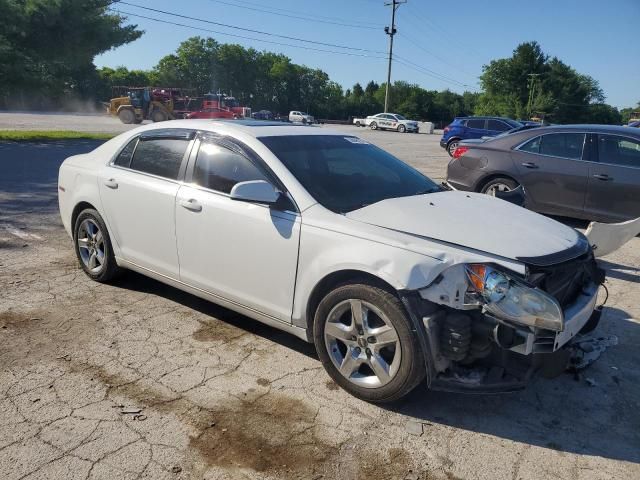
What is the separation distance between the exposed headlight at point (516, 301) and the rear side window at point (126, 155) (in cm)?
316

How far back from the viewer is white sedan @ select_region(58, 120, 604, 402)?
2756mm

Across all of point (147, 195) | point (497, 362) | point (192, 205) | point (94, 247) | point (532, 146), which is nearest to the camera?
point (497, 362)

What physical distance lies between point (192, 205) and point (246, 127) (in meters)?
0.74

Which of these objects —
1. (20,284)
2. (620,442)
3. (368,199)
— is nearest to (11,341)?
(20,284)

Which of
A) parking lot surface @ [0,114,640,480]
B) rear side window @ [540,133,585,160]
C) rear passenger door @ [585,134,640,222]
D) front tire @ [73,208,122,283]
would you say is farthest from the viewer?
rear side window @ [540,133,585,160]

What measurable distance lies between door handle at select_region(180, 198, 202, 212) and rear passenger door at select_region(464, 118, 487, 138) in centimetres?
1945

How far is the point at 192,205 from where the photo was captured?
3.81 meters

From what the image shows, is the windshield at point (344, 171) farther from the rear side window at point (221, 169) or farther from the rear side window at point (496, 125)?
the rear side window at point (496, 125)

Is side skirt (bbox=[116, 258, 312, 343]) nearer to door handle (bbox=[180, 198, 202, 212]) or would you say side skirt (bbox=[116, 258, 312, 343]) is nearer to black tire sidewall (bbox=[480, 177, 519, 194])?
door handle (bbox=[180, 198, 202, 212])

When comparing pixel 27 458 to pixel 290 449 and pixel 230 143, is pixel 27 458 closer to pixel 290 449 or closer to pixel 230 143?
pixel 290 449

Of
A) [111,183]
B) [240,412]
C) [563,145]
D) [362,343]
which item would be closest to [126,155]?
[111,183]

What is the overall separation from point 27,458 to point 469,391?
2.22 m

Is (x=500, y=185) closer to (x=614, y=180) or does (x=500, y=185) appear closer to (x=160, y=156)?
(x=614, y=180)

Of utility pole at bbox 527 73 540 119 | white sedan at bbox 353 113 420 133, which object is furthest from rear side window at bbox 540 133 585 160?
utility pole at bbox 527 73 540 119
